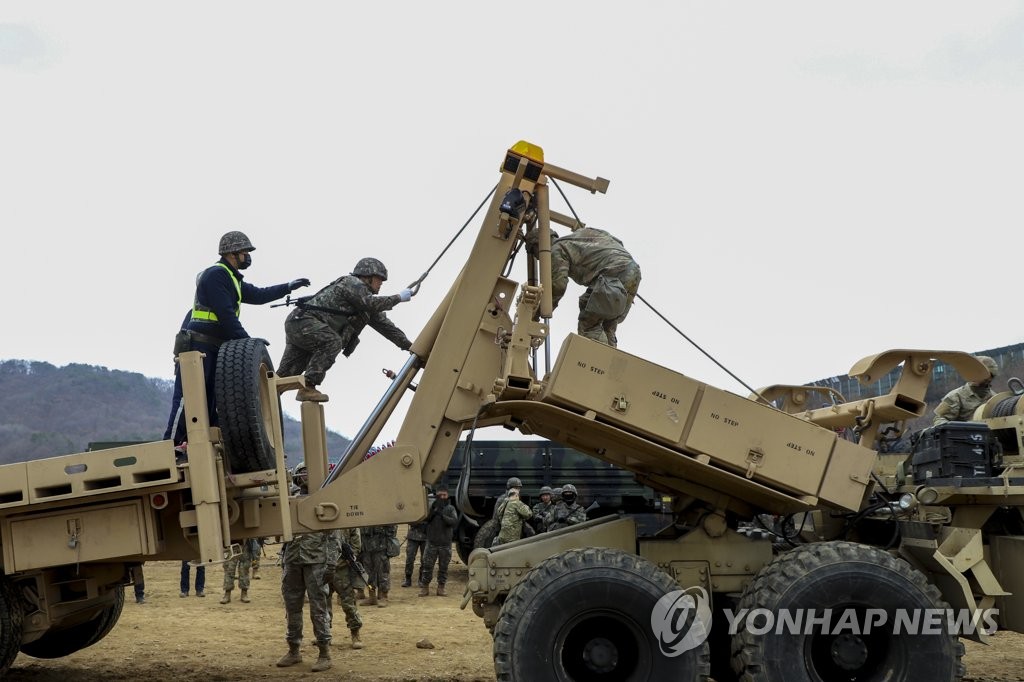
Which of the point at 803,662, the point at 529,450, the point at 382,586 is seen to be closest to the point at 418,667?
the point at 803,662

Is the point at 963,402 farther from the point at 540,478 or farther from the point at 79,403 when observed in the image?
the point at 79,403

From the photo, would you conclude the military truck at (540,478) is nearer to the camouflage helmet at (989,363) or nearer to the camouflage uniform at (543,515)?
the camouflage uniform at (543,515)

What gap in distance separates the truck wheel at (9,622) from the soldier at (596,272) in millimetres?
4252

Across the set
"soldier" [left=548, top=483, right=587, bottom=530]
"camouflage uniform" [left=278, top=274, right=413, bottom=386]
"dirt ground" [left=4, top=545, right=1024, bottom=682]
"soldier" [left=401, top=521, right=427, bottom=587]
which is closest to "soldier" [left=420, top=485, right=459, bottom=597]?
"soldier" [left=401, top=521, right=427, bottom=587]

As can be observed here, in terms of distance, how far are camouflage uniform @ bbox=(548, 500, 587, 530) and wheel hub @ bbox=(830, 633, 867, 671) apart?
753cm

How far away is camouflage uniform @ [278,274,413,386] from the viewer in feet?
28.0

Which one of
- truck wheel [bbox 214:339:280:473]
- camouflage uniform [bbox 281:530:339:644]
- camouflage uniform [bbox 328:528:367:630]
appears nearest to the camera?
truck wheel [bbox 214:339:280:473]

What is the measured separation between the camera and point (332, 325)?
28.5 feet

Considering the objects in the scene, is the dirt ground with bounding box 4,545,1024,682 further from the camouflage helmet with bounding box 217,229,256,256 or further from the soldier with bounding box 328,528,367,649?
the camouflage helmet with bounding box 217,229,256,256

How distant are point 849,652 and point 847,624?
0.18 meters

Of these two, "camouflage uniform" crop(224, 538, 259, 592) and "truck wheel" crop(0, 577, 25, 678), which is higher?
"truck wheel" crop(0, 577, 25, 678)

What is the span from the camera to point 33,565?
6.89m

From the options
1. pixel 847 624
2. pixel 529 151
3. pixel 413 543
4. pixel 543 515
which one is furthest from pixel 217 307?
pixel 413 543

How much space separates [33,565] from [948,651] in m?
5.79
